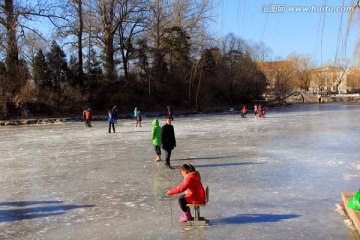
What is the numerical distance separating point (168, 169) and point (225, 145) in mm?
4722

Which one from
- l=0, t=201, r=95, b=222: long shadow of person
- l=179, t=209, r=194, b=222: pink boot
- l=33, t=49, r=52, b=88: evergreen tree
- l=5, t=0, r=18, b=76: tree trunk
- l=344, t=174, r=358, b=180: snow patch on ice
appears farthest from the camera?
l=33, t=49, r=52, b=88: evergreen tree

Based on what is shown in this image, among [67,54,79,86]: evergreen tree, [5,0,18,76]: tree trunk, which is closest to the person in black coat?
[5,0,18,76]: tree trunk

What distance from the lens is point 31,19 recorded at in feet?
109

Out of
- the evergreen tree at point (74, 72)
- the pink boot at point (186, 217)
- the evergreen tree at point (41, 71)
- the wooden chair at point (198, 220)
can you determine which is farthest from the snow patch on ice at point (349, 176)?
the evergreen tree at point (74, 72)

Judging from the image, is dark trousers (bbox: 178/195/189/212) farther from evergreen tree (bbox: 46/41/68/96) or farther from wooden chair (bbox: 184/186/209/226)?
evergreen tree (bbox: 46/41/68/96)

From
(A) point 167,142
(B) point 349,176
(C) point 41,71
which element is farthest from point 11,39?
(B) point 349,176

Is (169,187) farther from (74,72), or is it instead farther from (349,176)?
(74,72)

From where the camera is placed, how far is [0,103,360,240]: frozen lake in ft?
16.9

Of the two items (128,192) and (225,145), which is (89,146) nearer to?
(225,145)

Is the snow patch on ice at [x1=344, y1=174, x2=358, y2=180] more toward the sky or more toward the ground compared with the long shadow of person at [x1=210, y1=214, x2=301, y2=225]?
more toward the sky

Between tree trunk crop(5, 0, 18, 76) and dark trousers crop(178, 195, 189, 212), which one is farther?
tree trunk crop(5, 0, 18, 76)

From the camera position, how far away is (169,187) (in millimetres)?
7641

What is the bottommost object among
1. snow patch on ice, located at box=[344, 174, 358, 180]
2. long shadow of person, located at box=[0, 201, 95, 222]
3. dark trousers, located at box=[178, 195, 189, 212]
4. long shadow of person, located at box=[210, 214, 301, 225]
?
long shadow of person, located at box=[0, 201, 95, 222]

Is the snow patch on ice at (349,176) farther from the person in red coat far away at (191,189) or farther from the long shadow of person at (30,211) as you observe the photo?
the long shadow of person at (30,211)
